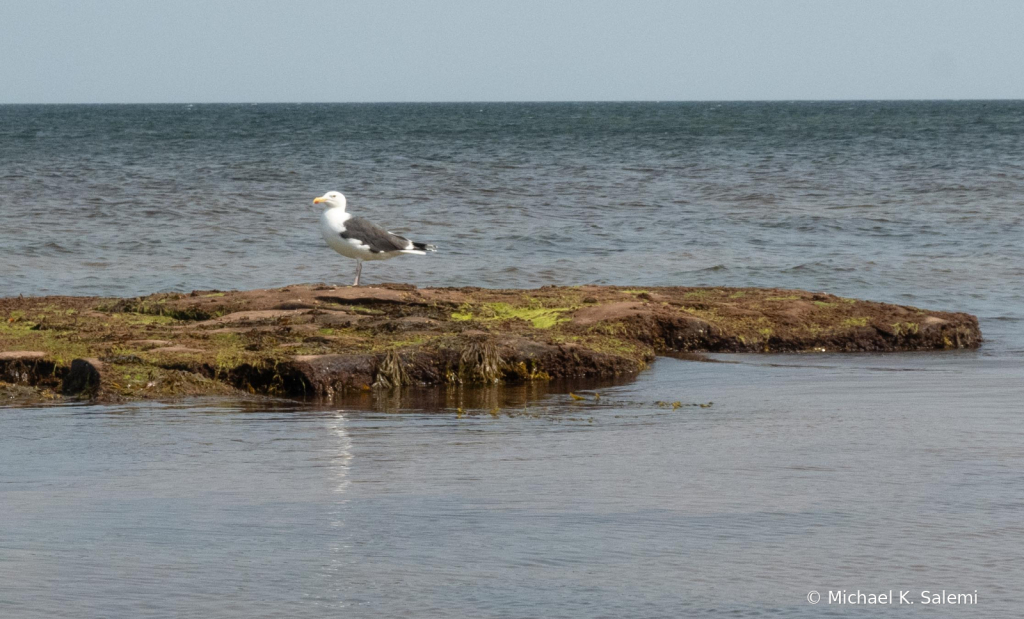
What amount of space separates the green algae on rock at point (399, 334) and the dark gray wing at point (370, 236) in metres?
0.82

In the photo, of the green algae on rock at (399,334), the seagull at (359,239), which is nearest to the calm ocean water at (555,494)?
the green algae on rock at (399,334)

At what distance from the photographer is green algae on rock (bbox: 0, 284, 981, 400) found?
7.80m

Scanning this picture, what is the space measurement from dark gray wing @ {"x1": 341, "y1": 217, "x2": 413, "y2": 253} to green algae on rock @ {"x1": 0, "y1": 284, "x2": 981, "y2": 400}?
817 millimetres

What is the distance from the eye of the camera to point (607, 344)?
29.6ft

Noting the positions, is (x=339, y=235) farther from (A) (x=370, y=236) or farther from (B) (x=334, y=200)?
(B) (x=334, y=200)

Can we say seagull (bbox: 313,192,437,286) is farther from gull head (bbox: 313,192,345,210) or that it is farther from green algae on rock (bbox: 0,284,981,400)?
green algae on rock (bbox: 0,284,981,400)

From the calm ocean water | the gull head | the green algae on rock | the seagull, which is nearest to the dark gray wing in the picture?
the seagull

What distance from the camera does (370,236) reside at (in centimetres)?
1113

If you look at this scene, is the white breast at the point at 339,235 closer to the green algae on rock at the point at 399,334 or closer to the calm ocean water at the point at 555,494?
the green algae on rock at the point at 399,334

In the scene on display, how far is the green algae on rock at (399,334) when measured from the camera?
7.80 meters

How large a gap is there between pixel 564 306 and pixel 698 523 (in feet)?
17.4

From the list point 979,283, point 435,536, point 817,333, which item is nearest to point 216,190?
point 979,283

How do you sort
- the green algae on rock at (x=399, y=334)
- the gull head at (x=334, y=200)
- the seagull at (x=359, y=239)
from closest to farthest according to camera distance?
the green algae on rock at (x=399, y=334)
the seagull at (x=359, y=239)
the gull head at (x=334, y=200)

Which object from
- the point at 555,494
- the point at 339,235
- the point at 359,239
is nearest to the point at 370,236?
the point at 359,239
